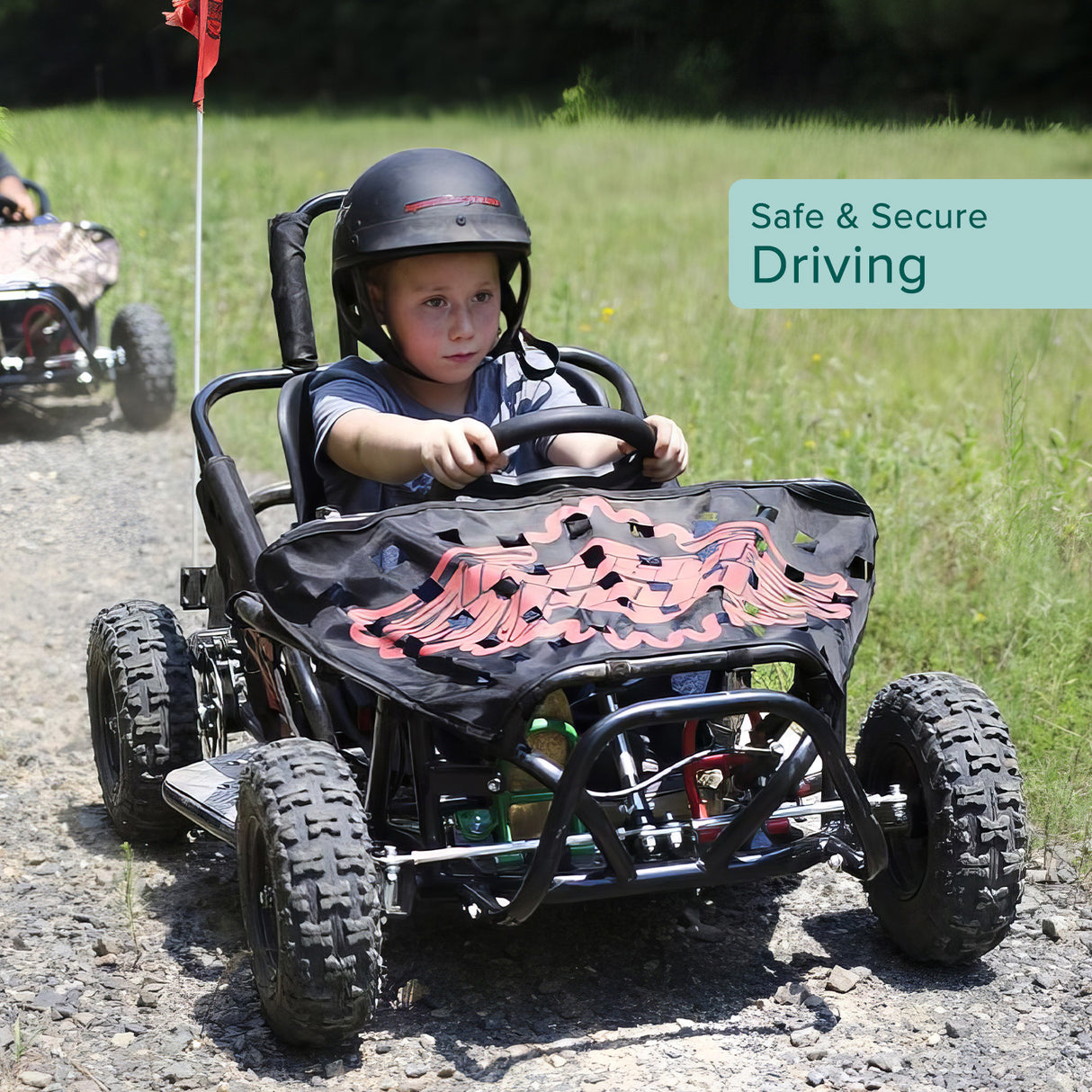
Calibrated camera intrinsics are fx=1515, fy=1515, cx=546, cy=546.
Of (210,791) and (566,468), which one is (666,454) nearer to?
(566,468)

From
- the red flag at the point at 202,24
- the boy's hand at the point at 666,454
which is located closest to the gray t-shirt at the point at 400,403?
the boy's hand at the point at 666,454

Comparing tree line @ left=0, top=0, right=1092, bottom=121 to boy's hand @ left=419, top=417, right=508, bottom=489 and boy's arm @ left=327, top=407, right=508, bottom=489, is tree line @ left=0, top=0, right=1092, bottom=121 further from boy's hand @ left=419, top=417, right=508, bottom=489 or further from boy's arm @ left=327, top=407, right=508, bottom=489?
boy's hand @ left=419, top=417, right=508, bottom=489

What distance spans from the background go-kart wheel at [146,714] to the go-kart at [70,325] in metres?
4.78

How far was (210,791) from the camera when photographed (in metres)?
3.41

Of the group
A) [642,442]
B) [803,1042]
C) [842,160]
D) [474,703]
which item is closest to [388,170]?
[642,442]

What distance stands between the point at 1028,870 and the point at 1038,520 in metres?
1.66

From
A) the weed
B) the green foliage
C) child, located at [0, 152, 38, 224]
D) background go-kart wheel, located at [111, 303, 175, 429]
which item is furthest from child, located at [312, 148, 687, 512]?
child, located at [0, 152, 38, 224]

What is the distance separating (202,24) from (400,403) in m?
1.98

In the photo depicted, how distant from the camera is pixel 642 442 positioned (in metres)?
3.29

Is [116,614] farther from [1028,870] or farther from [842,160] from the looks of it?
[842,160]

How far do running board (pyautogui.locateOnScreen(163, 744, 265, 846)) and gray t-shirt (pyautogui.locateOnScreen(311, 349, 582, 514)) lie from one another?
0.64m

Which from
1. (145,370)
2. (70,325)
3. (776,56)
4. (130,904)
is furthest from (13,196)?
(130,904)

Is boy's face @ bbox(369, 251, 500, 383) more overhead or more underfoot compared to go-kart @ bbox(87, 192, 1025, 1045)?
more overhead

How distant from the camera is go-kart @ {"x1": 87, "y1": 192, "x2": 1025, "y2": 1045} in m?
2.73
